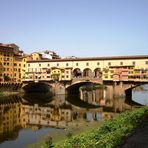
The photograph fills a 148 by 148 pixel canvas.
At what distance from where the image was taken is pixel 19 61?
87.8 meters

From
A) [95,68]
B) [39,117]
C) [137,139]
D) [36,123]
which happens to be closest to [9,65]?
[95,68]

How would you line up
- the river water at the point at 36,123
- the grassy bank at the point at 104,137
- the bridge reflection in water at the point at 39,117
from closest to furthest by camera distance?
1. the grassy bank at the point at 104,137
2. the river water at the point at 36,123
3. the bridge reflection in water at the point at 39,117

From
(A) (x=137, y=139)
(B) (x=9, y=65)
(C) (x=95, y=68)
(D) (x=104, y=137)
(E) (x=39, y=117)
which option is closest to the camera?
(A) (x=137, y=139)

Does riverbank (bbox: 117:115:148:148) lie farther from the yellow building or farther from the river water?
the yellow building

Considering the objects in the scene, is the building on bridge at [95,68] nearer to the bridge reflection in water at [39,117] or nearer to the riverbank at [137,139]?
the bridge reflection in water at [39,117]

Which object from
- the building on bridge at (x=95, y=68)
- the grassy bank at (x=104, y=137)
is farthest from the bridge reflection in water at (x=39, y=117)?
the building on bridge at (x=95, y=68)

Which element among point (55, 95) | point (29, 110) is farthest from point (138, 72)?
point (29, 110)

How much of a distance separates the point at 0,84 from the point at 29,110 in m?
27.9

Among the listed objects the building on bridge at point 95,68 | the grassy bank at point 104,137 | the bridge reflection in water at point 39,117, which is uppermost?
the building on bridge at point 95,68

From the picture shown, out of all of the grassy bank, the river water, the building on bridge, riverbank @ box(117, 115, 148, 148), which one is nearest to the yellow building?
the building on bridge

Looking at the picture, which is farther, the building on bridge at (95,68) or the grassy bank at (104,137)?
the building on bridge at (95,68)

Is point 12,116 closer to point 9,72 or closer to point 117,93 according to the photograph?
point 117,93

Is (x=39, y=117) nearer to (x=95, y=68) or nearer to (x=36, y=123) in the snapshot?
(x=36, y=123)

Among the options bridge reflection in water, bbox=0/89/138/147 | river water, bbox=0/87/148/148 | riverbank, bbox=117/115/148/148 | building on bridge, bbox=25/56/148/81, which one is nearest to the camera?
riverbank, bbox=117/115/148/148
